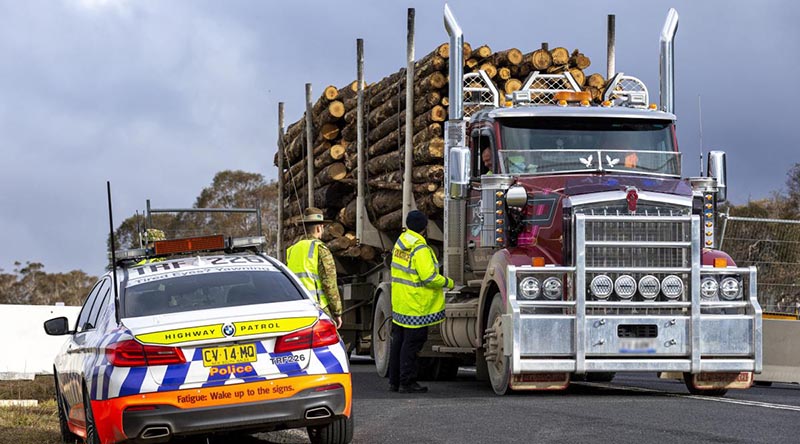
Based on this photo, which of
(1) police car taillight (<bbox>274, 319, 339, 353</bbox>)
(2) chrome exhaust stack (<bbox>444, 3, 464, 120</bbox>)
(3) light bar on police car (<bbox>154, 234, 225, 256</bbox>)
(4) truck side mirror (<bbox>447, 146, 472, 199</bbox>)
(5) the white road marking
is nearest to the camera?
(1) police car taillight (<bbox>274, 319, 339, 353</bbox>)

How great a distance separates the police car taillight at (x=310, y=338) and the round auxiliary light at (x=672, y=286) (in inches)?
178

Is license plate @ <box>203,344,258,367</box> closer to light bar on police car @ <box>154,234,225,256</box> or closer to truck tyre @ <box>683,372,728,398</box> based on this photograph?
light bar on police car @ <box>154,234,225,256</box>

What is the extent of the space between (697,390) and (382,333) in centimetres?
A: 519

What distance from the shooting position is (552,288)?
12.1 meters

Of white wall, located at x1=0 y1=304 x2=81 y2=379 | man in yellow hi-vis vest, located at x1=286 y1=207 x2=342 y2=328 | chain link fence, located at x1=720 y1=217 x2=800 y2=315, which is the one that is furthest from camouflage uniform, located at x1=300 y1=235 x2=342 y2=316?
chain link fence, located at x1=720 y1=217 x2=800 y2=315

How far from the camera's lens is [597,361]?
469 inches

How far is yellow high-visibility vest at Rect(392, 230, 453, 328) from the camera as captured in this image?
1358 centimetres

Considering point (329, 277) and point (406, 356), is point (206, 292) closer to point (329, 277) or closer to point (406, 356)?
point (329, 277)

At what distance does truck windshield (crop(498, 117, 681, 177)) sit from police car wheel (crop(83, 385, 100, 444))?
5.81 m

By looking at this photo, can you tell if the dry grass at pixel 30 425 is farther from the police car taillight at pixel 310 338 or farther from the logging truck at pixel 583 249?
the logging truck at pixel 583 249

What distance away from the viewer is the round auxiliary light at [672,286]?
1217 centimetres

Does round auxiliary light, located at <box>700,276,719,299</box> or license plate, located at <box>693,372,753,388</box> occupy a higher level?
round auxiliary light, located at <box>700,276,719,299</box>

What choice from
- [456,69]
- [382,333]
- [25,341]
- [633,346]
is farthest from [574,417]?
[25,341]

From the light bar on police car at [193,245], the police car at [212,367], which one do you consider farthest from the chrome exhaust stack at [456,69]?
the police car at [212,367]
